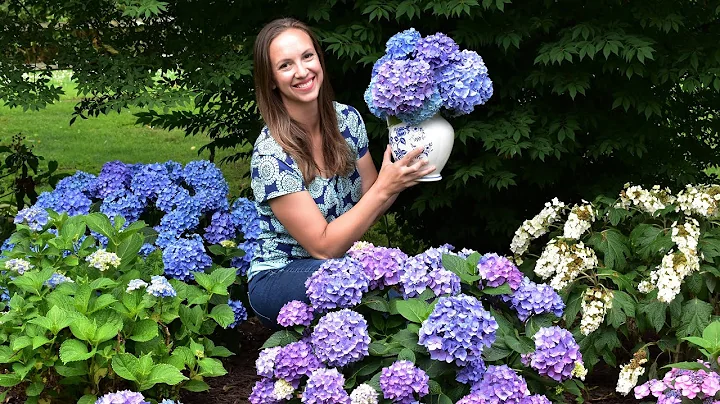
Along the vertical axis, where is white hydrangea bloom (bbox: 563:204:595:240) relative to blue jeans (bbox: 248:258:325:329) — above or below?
below

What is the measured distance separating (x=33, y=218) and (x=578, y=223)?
6.91 ft

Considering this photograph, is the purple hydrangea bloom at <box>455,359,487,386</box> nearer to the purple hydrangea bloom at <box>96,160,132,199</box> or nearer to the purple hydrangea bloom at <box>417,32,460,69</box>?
the purple hydrangea bloom at <box>417,32,460,69</box>

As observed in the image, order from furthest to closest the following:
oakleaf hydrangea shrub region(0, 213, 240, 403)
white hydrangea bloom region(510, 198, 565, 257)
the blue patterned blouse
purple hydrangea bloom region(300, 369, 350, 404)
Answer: white hydrangea bloom region(510, 198, 565, 257)
the blue patterned blouse
oakleaf hydrangea shrub region(0, 213, 240, 403)
purple hydrangea bloom region(300, 369, 350, 404)

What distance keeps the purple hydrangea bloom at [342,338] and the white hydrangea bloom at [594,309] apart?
825 mm

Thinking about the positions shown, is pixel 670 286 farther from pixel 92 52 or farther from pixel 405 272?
pixel 92 52

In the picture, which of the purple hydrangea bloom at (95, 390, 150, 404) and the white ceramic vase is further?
the white ceramic vase

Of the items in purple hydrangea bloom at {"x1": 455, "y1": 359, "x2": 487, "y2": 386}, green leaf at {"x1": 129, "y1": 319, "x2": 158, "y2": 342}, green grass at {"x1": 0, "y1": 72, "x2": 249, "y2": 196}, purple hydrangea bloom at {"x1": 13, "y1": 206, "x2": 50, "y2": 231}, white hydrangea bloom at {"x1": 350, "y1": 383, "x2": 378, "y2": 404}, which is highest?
purple hydrangea bloom at {"x1": 13, "y1": 206, "x2": 50, "y2": 231}

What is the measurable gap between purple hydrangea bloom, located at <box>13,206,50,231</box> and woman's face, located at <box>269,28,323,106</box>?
104cm

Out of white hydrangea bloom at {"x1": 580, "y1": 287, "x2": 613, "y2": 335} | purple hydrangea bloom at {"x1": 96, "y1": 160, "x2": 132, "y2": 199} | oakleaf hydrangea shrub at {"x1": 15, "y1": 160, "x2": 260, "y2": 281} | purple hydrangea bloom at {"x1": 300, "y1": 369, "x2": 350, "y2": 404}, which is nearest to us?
purple hydrangea bloom at {"x1": 300, "y1": 369, "x2": 350, "y2": 404}

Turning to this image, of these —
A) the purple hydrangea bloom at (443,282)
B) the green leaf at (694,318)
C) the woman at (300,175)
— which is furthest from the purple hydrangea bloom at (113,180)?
the green leaf at (694,318)

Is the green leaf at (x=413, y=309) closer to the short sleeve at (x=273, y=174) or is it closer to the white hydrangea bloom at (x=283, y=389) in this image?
the white hydrangea bloom at (x=283, y=389)

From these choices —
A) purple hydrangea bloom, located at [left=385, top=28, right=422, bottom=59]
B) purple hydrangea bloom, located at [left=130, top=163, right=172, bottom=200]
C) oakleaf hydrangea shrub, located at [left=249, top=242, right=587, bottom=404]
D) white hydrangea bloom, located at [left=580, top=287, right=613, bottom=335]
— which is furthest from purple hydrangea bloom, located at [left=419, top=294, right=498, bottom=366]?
purple hydrangea bloom, located at [left=130, top=163, right=172, bottom=200]

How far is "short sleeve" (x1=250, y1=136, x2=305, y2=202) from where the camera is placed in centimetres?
321

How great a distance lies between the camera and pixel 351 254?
305 centimetres
